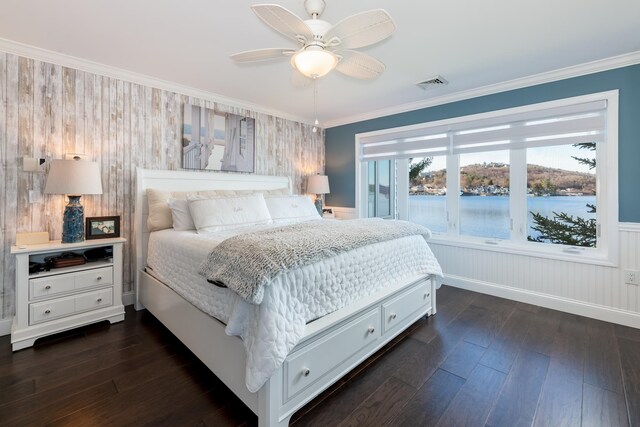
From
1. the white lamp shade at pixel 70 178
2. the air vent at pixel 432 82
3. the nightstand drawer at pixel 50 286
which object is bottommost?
the nightstand drawer at pixel 50 286

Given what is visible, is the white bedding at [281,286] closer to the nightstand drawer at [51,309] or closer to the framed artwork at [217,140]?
the nightstand drawer at [51,309]

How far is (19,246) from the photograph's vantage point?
2219 millimetres

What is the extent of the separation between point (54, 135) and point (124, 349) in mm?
1976

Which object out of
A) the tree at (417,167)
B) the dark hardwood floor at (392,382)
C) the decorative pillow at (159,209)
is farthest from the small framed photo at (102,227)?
the tree at (417,167)

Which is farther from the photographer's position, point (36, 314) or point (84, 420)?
point (36, 314)

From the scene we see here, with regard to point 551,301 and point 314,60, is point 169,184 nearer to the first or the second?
point 314,60

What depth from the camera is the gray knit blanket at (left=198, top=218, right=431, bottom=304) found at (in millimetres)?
1322

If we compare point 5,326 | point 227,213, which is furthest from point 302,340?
point 5,326

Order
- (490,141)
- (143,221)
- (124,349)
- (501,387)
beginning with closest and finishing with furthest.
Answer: (501,387) → (124,349) → (143,221) → (490,141)

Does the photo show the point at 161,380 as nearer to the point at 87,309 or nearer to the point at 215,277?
the point at 215,277

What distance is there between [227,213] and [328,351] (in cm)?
160

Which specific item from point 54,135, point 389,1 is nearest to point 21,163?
point 54,135

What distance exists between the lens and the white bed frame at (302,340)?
4.67 feet

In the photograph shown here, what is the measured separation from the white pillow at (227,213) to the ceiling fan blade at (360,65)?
1.55m
